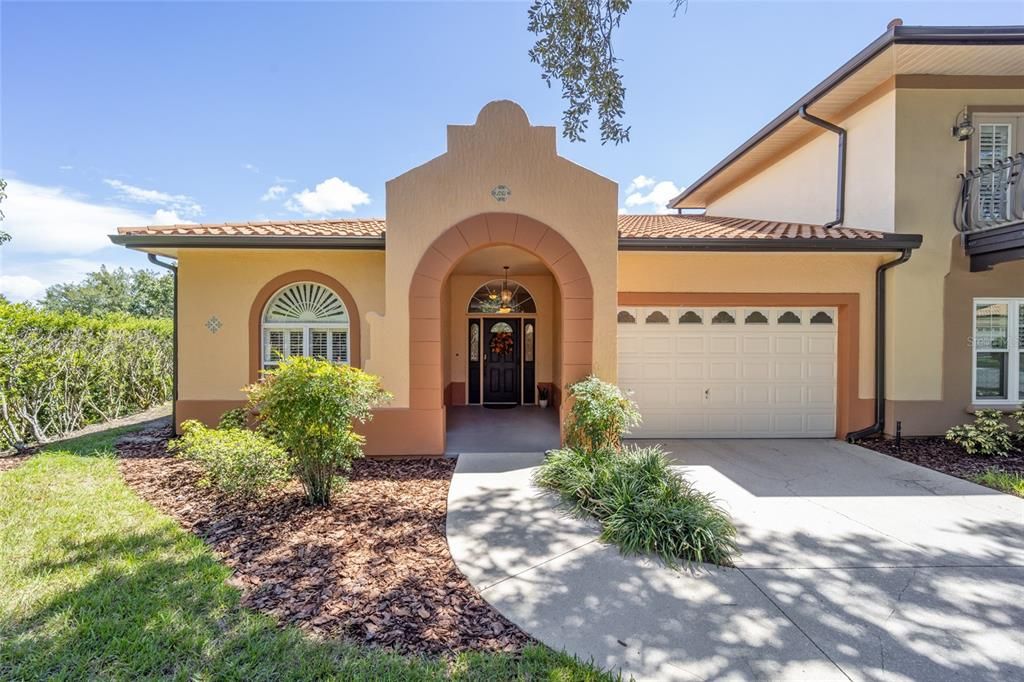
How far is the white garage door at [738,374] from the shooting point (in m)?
8.97

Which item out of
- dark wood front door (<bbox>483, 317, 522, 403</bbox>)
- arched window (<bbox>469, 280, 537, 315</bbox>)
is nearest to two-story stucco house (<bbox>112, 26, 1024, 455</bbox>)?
arched window (<bbox>469, 280, 537, 315</bbox>)

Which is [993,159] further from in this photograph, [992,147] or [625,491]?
[625,491]

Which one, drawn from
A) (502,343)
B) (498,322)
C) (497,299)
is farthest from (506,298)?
(502,343)

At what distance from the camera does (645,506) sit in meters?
4.64

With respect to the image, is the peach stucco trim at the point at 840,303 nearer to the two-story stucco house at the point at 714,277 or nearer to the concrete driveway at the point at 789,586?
the two-story stucco house at the point at 714,277

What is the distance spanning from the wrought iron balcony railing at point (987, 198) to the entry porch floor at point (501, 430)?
879 centimetres

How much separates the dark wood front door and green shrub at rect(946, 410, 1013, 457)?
9.46m

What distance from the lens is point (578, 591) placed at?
3625 millimetres

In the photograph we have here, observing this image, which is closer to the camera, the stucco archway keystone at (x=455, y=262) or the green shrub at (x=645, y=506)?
the green shrub at (x=645, y=506)

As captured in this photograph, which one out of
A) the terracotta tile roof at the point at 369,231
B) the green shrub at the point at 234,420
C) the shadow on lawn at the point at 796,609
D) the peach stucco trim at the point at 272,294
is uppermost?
the terracotta tile roof at the point at 369,231

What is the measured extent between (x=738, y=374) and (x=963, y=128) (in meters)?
6.17

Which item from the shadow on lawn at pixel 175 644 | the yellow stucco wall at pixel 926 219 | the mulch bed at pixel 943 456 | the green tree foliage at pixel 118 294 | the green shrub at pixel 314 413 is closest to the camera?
the shadow on lawn at pixel 175 644

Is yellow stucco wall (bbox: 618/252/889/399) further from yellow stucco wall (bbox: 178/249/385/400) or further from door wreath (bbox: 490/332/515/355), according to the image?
yellow stucco wall (bbox: 178/249/385/400)

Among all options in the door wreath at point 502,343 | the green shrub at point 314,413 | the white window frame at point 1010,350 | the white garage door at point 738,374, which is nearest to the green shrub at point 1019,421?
the white window frame at point 1010,350
